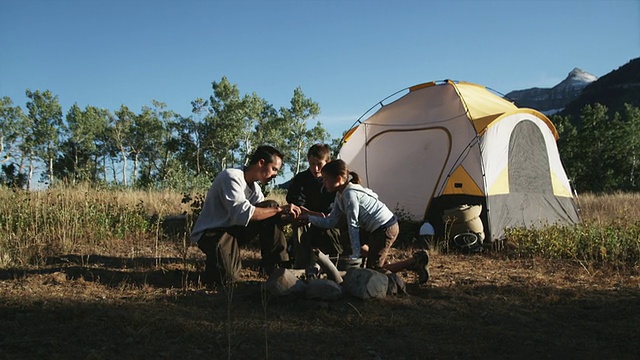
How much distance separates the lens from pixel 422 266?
442 cm

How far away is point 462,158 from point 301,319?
17.0 feet

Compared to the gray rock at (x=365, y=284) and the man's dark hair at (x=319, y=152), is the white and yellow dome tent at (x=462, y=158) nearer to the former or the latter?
the man's dark hair at (x=319, y=152)

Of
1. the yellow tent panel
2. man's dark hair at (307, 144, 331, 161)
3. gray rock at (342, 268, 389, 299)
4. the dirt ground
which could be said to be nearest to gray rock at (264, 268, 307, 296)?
the dirt ground

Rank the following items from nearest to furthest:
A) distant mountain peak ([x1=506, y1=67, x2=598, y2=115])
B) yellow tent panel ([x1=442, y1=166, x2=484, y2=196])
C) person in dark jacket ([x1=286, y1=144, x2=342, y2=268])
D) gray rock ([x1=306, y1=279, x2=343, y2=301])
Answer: gray rock ([x1=306, y1=279, x2=343, y2=301]), person in dark jacket ([x1=286, y1=144, x2=342, y2=268]), yellow tent panel ([x1=442, y1=166, x2=484, y2=196]), distant mountain peak ([x1=506, y1=67, x2=598, y2=115])

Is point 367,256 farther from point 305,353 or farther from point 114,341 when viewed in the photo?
point 114,341

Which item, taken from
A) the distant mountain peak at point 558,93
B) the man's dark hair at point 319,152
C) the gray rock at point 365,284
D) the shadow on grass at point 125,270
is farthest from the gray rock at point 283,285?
the distant mountain peak at point 558,93

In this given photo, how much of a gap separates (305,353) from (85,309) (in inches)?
69.4

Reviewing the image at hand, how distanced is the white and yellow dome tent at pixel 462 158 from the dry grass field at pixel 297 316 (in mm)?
2455

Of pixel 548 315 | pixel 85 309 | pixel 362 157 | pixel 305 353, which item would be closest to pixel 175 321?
pixel 85 309

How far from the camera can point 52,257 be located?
5.30m

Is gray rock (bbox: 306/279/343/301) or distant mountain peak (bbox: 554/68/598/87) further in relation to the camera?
distant mountain peak (bbox: 554/68/598/87)

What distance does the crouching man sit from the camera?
4199 mm

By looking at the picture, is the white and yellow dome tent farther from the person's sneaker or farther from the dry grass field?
the person's sneaker

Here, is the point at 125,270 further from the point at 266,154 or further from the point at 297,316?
the point at 297,316
